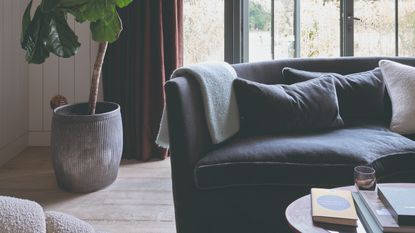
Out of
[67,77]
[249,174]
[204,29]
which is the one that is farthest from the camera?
[67,77]

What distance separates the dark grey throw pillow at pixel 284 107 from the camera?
2324 mm

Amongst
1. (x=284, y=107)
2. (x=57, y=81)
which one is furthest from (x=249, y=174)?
(x=57, y=81)

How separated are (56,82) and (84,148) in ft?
4.42

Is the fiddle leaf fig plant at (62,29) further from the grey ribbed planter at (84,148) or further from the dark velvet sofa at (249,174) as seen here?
the dark velvet sofa at (249,174)

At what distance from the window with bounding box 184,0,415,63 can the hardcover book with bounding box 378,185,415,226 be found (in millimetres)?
2354

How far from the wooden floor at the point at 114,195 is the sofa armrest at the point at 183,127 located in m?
0.44

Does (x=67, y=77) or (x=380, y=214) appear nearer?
(x=380, y=214)

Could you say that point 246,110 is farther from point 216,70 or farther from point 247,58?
point 247,58

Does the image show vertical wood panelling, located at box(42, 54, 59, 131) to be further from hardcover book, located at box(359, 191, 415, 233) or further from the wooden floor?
hardcover book, located at box(359, 191, 415, 233)

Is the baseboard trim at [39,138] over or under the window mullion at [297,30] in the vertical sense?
under

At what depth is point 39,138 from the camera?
3838mm

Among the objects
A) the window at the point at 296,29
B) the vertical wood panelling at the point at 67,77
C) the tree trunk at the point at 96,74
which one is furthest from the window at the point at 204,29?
the tree trunk at the point at 96,74

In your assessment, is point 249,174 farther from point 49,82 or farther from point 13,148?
point 49,82

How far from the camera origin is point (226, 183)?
1968 mm
